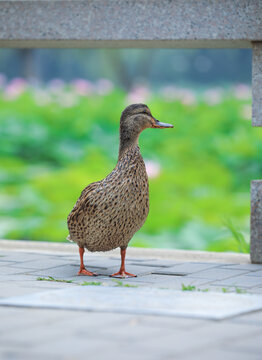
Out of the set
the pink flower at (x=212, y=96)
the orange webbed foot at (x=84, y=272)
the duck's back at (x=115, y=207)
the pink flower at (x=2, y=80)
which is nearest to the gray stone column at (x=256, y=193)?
the duck's back at (x=115, y=207)

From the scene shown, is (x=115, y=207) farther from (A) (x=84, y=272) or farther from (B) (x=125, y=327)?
(B) (x=125, y=327)

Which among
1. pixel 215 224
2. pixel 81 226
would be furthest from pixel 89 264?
pixel 215 224

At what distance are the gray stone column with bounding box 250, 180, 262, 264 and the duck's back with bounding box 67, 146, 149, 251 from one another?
3.80 feet

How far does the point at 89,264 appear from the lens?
652cm

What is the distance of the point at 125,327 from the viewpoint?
405cm

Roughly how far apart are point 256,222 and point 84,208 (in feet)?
5.05

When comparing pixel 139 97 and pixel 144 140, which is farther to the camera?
pixel 139 97

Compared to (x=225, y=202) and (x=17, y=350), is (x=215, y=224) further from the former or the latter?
(x=17, y=350)

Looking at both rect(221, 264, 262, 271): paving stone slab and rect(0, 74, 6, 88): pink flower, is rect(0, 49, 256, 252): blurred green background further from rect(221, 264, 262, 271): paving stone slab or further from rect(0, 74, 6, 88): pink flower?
rect(221, 264, 262, 271): paving stone slab

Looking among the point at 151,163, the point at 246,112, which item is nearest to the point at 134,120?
the point at 151,163

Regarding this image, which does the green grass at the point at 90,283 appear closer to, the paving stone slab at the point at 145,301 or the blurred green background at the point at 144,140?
the paving stone slab at the point at 145,301

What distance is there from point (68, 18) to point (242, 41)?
1.44 m

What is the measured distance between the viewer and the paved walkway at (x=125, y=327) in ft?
11.8

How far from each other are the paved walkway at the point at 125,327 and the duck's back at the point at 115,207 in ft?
0.96
